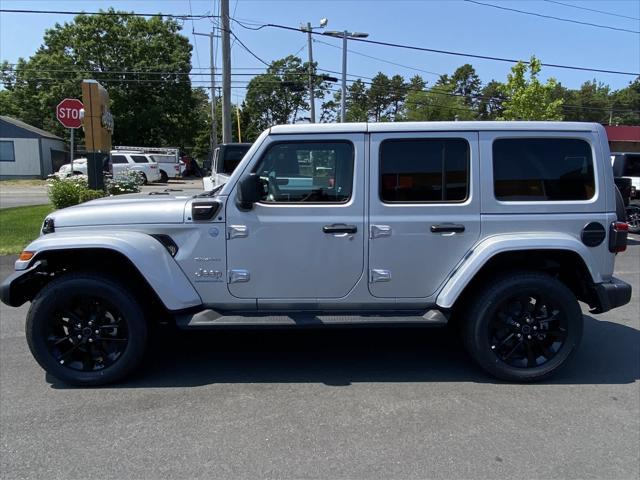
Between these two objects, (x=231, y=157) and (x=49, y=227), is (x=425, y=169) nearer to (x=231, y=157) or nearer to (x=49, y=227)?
(x=49, y=227)

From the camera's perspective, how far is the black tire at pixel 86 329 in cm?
393

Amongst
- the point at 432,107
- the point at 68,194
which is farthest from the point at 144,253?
the point at 432,107

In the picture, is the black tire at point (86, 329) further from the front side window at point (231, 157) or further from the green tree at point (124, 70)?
the green tree at point (124, 70)

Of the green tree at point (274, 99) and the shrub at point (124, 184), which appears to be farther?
the green tree at point (274, 99)

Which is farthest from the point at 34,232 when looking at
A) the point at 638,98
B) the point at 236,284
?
the point at 638,98

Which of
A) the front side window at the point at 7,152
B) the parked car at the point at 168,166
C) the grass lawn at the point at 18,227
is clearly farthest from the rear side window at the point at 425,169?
the front side window at the point at 7,152

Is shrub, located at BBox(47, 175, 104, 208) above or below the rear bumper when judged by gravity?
above

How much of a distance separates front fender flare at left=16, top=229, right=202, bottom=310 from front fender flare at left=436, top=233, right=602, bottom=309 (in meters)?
2.05

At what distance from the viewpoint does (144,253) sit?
12.7ft

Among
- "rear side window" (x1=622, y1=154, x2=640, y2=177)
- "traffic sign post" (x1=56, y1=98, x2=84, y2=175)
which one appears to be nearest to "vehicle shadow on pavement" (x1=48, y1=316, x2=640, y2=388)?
"traffic sign post" (x1=56, y1=98, x2=84, y2=175)

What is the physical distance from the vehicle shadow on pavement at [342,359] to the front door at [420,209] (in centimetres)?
76

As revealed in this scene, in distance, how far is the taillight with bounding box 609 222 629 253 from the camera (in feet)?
13.3

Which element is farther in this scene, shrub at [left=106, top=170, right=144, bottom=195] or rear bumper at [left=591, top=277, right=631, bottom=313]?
shrub at [left=106, top=170, right=144, bottom=195]

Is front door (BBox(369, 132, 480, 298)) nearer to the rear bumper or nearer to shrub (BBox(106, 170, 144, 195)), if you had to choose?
the rear bumper
